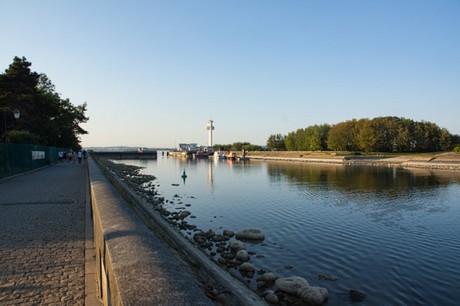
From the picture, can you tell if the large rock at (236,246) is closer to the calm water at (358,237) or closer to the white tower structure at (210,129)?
the calm water at (358,237)

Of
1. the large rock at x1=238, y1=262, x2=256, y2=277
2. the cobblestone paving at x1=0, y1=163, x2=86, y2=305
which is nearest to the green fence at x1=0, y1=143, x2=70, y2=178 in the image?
the cobblestone paving at x1=0, y1=163, x2=86, y2=305

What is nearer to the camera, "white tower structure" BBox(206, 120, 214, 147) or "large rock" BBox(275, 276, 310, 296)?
"large rock" BBox(275, 276, 310, 296)

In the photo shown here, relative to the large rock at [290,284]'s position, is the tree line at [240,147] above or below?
above

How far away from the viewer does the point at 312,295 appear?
870cm

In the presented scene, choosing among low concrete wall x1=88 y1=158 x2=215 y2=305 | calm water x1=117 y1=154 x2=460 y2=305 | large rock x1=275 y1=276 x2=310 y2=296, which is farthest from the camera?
calm water x1=117 y1=154 x2=460 y2=305

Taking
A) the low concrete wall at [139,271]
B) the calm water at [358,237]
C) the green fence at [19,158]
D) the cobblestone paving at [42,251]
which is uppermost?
the green fence at [19,158]

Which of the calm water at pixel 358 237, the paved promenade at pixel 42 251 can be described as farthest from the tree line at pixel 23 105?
the paved promenade at pixel 42 251

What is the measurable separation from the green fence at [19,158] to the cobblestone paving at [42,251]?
11.1 metres

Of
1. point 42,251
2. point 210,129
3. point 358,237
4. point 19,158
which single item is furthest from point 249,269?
point 210,129

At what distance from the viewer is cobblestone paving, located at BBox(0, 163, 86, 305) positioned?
19.7 feet

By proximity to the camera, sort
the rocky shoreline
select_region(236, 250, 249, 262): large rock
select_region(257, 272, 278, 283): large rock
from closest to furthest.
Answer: the rocky shoreline → select_region(257, 272, 278, 283): large rock → select_region(236, 250, 249, 262): large rock

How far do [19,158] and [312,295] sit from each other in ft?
91.6

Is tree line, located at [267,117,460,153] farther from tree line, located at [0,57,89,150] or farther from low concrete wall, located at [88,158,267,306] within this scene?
low concrete wall, located at [88,158,267,306]

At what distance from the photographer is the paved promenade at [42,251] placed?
6008mm
